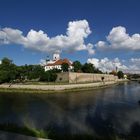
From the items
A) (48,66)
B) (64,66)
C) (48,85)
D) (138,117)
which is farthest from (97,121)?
(48,66)

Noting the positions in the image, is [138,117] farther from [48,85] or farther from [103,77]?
[103,77]

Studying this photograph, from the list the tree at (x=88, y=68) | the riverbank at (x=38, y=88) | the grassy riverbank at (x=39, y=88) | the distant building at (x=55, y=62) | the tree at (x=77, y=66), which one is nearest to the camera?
the grassy riverbank at (x=39, y=88)

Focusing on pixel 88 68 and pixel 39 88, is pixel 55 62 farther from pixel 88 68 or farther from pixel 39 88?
pixel 39 88

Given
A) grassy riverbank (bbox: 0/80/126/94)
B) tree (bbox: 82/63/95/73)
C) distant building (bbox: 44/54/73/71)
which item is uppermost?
distant building (bbox: 44/54/73/71)

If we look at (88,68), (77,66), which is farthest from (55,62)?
(88,68)

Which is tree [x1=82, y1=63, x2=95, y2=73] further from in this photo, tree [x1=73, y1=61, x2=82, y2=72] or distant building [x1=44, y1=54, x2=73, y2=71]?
distant building [x1=44, y1=54, x2=73, y2=71]

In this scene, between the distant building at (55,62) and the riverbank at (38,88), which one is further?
the distant building at (55,62)

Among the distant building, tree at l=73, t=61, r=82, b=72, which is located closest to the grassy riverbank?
tree at l=73, t=61, r=82, b=72

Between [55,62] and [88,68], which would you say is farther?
[55,62]

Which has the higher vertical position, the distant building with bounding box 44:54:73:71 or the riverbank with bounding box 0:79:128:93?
the distant building with bounding box 44:54:73:71

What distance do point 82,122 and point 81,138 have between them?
7.79 metres

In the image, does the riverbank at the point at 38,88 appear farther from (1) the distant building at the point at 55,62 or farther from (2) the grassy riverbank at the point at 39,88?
(1) the distant building at the point at 55,62

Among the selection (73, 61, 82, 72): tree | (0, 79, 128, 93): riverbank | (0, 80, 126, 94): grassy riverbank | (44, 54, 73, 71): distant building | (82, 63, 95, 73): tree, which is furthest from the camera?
(44, 54, 73, 71): distant building

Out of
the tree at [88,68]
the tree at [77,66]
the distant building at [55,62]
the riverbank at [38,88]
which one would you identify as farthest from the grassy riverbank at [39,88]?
the distant building at [55,62]
